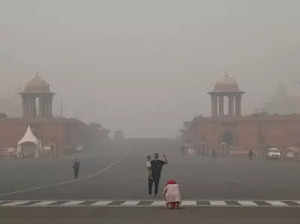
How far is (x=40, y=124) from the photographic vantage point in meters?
113

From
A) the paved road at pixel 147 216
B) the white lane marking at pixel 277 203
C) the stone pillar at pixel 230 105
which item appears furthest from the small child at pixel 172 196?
the stone pillar at pixel 230 105

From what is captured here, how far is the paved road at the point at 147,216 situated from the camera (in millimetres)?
14414

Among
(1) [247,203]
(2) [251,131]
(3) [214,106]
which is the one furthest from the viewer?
(3) [214,106]

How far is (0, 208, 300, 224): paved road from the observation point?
567 inches

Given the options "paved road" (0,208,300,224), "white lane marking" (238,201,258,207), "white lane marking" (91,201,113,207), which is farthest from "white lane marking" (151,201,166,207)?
"white lane marking" (238,201,258,207)

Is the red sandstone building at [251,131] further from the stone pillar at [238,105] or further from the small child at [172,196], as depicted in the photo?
the small child at [172,196]

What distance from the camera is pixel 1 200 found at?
73.3 feet

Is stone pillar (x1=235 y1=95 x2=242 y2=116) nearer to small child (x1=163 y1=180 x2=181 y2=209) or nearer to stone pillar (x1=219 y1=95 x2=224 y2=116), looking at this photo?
stone pillar (x1=219 y1=95 x2=224 y2=116)

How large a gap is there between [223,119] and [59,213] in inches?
3803

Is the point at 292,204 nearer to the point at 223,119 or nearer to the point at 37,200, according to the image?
the point at 37,200

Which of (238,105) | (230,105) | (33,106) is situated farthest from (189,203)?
(33,106)

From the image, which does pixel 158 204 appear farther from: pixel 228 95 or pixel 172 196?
pixel 228 95

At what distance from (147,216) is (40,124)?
3893 inches

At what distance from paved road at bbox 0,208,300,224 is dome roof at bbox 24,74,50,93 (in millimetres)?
108691
